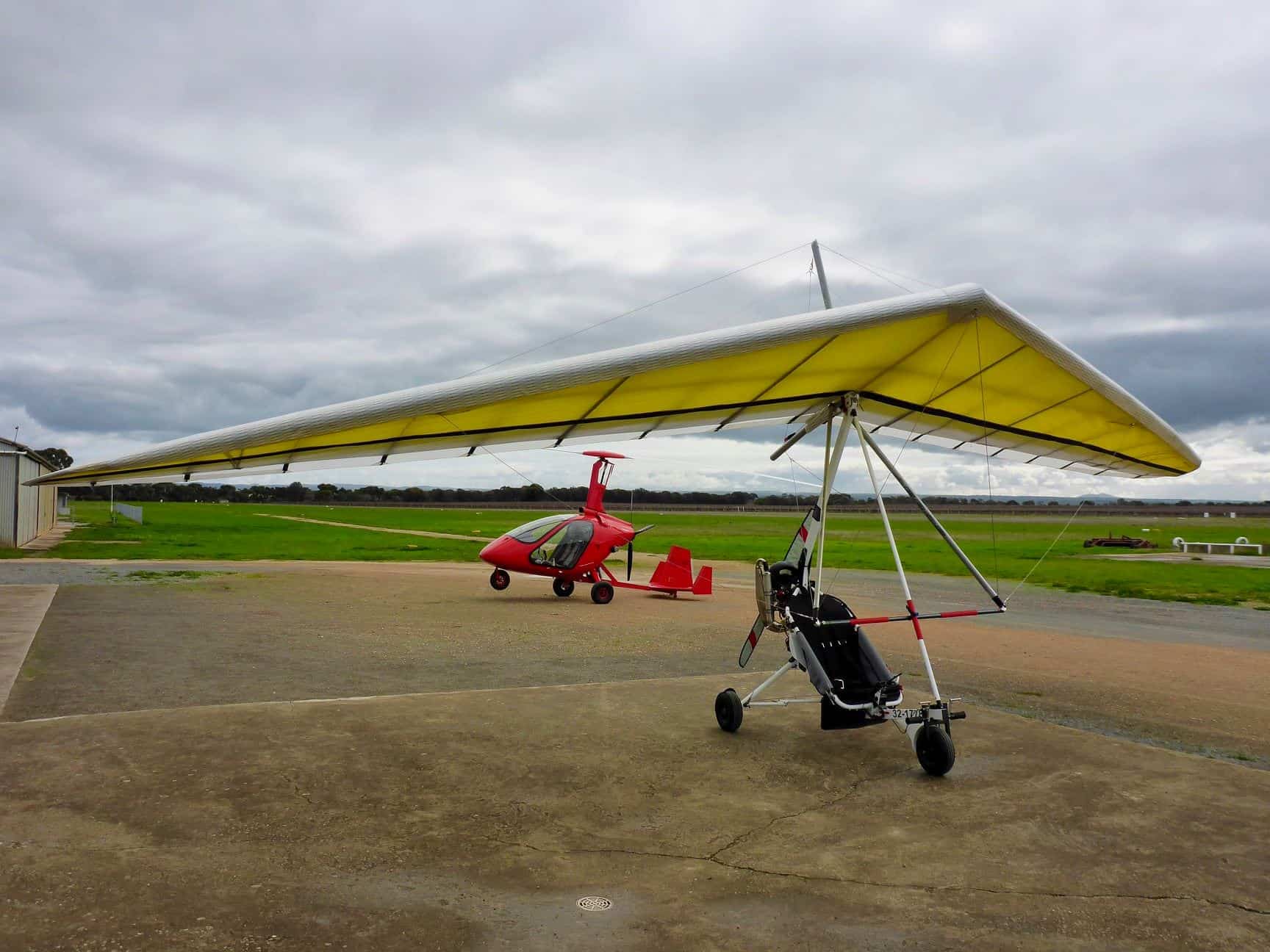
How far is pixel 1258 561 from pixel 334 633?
38371mm

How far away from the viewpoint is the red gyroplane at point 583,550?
776 inches

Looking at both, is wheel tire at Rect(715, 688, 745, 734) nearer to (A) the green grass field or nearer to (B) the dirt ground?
(B) the dirt ground

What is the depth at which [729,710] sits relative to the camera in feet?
24.6

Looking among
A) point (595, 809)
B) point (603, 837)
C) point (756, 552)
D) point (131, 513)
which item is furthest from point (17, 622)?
point (131, 513)

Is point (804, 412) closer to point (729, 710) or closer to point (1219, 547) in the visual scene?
point (729, 710)

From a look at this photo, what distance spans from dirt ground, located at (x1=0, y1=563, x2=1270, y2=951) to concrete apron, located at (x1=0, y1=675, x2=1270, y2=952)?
0.9 inches

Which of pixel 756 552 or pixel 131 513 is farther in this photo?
pixel 131 513

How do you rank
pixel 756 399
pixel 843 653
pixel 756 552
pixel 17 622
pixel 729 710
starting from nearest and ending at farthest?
pixel 843 653
pixel 729 710
pixel 756 399
pixel 17 622
pixel 756 552

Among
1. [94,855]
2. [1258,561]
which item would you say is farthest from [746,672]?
[1258,561]

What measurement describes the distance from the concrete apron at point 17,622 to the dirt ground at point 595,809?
32cm

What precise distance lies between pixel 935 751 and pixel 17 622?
13.9 metres

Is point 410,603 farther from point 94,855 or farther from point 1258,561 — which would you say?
point 1258,561

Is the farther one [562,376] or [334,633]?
[334,633]

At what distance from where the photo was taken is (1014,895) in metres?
4.37
